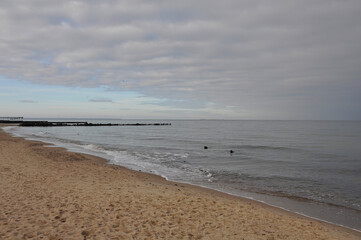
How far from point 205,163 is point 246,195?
9350mm

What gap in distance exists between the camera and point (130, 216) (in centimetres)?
746

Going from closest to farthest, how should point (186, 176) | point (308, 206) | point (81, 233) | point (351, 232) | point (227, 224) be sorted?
point (81, 233) < point (227, 224) < point (351, 232) < point (308, 206) < point (186, 176)

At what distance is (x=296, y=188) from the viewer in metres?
13.6

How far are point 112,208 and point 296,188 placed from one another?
1046 cm

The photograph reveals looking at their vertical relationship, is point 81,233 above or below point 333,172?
above

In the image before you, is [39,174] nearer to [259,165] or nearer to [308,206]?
[308,206]

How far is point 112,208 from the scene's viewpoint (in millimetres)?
8055

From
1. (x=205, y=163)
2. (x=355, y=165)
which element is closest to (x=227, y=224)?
(x=205, y=163)

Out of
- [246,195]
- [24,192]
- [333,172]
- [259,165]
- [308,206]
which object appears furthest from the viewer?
[259,165]

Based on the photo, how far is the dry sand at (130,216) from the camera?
6352mm

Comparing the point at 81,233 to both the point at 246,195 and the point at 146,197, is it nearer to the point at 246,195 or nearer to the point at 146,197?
the point at 146,197

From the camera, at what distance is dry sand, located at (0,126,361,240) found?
250 inches

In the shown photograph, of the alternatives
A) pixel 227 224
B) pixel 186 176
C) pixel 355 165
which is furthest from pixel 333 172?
pixel 227 224

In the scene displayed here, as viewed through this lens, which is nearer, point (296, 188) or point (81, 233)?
point (81, 233)
